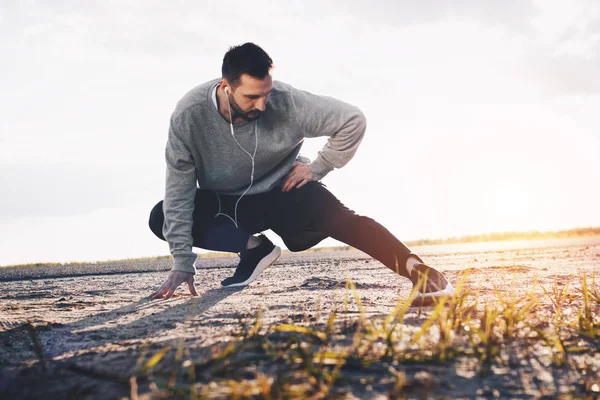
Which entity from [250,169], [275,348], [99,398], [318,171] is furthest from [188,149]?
[99,398]

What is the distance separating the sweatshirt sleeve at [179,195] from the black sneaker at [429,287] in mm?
1407

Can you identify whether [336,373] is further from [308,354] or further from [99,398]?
[99,398]

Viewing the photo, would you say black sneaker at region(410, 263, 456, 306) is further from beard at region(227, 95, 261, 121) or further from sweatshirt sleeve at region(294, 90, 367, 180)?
beard at region(227, 95, 261, 121)

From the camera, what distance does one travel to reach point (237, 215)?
4.01 m

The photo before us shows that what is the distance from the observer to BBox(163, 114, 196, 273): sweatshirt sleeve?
356 cm

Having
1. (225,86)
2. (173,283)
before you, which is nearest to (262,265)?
(173,283)

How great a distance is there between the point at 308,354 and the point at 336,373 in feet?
0.57

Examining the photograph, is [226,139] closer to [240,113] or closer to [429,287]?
[240,113]

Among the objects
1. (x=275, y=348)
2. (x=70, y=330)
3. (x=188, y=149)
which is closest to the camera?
(x=275, y=348)

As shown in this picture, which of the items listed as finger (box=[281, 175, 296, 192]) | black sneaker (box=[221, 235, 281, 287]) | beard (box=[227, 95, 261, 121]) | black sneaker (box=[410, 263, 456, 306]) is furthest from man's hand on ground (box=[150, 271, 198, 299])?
black sneaker (box=[410, 263, 456, 306])

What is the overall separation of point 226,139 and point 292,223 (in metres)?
0.73

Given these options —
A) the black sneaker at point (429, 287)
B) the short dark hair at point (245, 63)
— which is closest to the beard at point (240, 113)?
the short dark hair at point (245, 63)

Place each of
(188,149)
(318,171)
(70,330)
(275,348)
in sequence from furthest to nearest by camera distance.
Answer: (318,171) → (188,149) → (70,330) → (275,348)

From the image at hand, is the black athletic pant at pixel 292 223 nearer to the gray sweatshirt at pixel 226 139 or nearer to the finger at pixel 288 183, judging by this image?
the finger at pixel 288 183
